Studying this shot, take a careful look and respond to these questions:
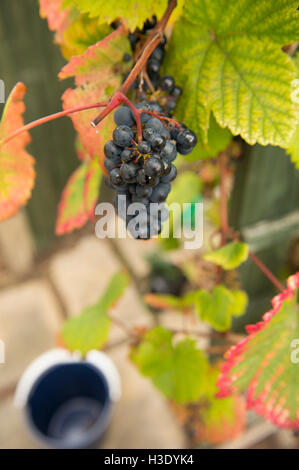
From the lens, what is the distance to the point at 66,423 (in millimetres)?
1450

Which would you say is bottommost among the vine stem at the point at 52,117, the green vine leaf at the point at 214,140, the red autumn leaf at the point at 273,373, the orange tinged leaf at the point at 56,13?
the red autumn leaf at the point at 273,373

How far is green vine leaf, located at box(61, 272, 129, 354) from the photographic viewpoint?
2.88 feet

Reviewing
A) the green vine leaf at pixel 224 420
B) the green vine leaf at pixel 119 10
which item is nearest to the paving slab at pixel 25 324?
the green vine leaf at pixel 224 420

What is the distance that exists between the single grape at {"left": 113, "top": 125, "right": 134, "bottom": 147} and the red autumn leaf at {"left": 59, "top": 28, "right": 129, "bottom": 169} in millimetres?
63

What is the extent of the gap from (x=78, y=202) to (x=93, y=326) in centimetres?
31

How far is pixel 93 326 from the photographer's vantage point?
2.97ft

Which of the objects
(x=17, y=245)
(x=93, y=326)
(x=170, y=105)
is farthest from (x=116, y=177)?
(x=17, y=245)

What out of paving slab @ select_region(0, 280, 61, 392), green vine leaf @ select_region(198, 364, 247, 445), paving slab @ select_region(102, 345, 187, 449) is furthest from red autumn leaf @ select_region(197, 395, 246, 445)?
paving slab @ select_region(0, 280, 61, 392)

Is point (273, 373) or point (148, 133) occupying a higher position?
point (148, 133)

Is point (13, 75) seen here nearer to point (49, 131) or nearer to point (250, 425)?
point (49, 131)

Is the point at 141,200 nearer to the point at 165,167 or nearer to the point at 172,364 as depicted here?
the point at 165,167

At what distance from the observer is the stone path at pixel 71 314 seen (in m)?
1.33

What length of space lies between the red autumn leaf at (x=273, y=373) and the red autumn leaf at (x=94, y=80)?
1.20ft

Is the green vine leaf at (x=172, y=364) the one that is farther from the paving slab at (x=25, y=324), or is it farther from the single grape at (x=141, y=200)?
the paving slab at (x=25, y=324)
